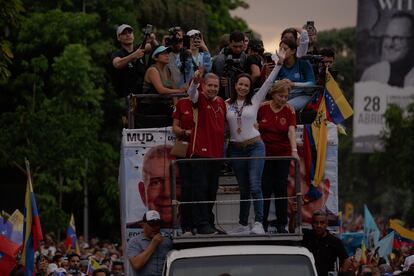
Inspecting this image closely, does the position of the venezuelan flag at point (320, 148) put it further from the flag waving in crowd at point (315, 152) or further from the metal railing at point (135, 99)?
the metal railing at point (135, 99)

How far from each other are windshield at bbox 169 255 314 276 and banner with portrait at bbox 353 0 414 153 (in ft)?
194

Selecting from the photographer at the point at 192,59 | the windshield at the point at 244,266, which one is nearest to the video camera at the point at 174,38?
the photographer at the point at 192,59

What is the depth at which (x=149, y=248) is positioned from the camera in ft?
46.9

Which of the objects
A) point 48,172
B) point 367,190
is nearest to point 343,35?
point 367,190

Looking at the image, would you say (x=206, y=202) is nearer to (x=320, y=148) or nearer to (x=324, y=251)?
(x=324, y=251)

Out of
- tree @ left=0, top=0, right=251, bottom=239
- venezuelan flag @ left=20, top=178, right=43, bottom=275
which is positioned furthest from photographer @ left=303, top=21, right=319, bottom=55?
tree @ left=0, top=0, right=251, bottom=239

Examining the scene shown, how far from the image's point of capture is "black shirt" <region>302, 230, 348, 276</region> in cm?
1480

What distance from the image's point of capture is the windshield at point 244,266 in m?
13.5

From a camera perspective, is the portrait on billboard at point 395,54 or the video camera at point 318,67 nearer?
the video camera at point 318,67

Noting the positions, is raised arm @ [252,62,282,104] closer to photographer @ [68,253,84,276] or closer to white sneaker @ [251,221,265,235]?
white sneaker @ [251,221,265,235]

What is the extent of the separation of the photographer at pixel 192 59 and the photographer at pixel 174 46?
47 millimetres

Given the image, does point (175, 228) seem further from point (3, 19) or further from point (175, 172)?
point (3, 19)

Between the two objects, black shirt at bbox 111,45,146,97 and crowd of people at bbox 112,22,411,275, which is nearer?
crowd of people at bbox 112,22,411,275

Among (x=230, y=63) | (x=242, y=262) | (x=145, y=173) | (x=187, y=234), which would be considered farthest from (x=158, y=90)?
(x=242, y=262)
